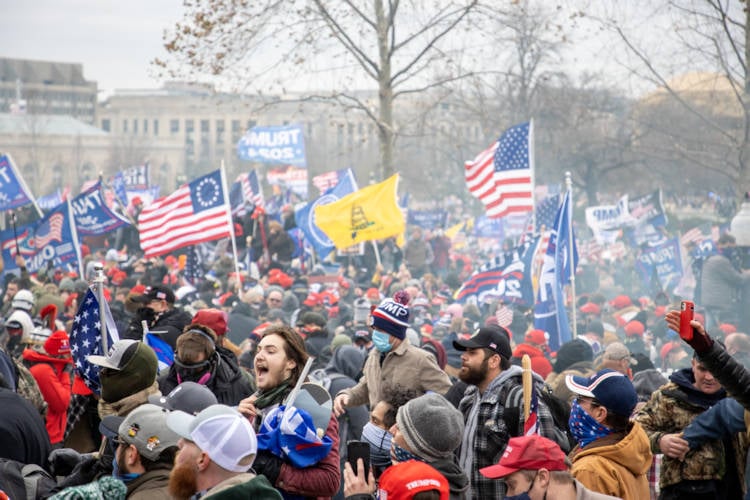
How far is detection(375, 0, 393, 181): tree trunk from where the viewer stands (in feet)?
75.7

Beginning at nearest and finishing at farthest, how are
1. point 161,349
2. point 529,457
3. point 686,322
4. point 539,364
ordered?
1. point 529,457
2. point 686,322
3. point 161,349
4. point 539,364

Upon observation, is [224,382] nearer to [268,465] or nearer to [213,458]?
[268,465]

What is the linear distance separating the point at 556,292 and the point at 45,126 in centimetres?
9911

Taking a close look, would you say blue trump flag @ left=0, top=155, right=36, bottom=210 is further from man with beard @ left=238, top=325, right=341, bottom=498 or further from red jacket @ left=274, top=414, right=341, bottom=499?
red jacket @ left=274, top=414, right=341, bottom=499

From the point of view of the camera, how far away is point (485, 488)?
6047 millimetres

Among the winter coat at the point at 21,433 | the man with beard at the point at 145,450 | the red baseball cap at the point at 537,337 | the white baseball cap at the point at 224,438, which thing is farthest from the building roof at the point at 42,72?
the white baseball cap at the point at 224,438

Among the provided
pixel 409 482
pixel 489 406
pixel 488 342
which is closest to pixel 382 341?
pixel 488 342

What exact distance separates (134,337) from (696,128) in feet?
101

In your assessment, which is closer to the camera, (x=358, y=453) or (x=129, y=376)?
(x=358, y=453)

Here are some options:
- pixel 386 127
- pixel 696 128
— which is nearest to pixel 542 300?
pixel 386 127

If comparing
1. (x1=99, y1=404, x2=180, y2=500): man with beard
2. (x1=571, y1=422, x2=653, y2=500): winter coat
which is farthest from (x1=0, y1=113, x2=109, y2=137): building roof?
(x1=571, y1=422, x2=653, y2=500): winter coat

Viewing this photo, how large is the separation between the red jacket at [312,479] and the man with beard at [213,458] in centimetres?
68

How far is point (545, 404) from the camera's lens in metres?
6.24

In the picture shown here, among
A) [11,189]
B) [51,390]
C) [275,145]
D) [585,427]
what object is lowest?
[51,390]
